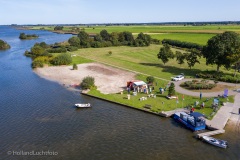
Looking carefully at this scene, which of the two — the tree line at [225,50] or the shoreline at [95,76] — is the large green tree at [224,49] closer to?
the tree line at [225,50]

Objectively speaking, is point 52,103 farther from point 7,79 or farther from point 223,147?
point 223,147

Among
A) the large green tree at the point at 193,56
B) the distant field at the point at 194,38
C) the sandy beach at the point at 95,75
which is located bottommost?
the sandy beach at the point at 95,75

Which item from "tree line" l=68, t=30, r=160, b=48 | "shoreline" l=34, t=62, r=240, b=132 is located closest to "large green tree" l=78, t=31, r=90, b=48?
"tree line" l=68, t=30, r=160, b=48

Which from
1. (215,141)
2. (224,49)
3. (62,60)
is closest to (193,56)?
(224,49)

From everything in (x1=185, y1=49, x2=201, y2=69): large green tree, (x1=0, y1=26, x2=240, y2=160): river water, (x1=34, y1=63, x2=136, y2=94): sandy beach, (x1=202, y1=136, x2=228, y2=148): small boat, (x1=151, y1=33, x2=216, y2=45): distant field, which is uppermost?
(x1=151, y1=33, x2=216, y2=45): distant field

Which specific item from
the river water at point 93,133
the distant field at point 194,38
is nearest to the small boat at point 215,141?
the river water at point 93,133

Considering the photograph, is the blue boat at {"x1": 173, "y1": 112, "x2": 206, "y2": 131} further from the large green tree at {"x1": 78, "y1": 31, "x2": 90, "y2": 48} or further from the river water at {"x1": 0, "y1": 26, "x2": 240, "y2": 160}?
the large green tree at {"x1": 78, "y1": 31, "x2": 90, "y2": 48}

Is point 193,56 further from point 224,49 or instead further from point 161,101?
point 161,101
